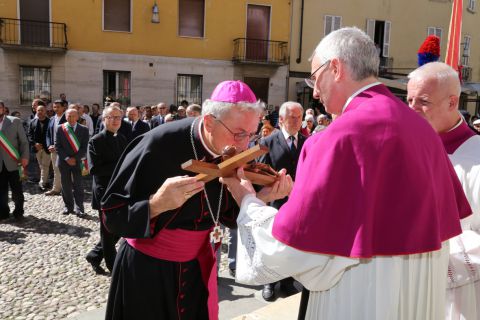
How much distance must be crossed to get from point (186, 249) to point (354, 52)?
135cm

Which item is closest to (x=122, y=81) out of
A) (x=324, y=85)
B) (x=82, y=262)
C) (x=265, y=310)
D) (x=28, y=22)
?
(x=28, y=22)

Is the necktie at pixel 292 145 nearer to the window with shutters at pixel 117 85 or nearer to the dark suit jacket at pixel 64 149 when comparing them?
the dark suit jacket at pixel 64 149

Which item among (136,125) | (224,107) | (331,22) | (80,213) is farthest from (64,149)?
(331,22)

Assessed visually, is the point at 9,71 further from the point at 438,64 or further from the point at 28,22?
the point at 438,64

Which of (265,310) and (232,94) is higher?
(232,94)

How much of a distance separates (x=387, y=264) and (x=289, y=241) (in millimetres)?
416

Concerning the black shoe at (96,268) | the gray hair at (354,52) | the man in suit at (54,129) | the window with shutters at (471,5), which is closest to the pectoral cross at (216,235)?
the gray hair at (354,52)

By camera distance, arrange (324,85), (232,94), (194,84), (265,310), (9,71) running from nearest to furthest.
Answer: (324,85)
(232,94)
(265,310)
(9,71)
(194,84)

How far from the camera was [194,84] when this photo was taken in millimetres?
19578

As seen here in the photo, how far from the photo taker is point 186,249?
2.44 meters

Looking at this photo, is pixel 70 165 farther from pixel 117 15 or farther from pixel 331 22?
pixel 331 22

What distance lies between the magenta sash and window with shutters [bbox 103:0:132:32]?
17.4 m

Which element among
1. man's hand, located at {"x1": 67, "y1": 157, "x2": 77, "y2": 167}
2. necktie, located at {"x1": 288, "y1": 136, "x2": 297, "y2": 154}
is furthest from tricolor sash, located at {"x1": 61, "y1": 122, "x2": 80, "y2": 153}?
necktie, located at {"x1": 288, "y1": 136, "x2": 297, "y2": 154}

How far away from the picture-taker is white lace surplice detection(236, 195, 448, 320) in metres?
1.66
